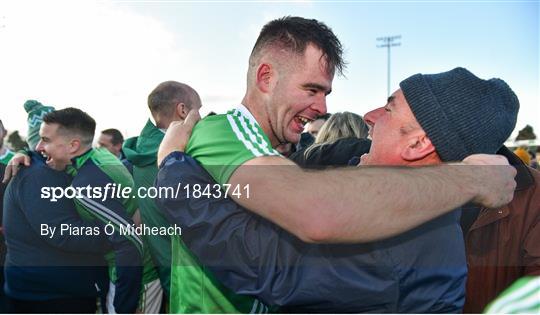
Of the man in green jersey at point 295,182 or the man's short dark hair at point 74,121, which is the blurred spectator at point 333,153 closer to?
the man in green jersey at point 295,182

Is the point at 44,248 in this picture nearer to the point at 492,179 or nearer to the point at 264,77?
the point at 264,77

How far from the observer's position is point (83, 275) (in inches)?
74.4

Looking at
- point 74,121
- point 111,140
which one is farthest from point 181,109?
point 111,140

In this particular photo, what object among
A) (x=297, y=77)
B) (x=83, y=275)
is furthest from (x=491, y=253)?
(x=83, y=275)

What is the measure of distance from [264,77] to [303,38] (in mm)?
135

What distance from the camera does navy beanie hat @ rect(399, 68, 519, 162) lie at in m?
0.86

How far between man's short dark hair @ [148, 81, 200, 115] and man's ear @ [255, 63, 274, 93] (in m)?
0.43

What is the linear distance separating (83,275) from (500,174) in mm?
1669

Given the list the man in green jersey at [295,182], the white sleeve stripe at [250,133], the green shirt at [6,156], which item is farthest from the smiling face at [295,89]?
the green shirt at [6,156]

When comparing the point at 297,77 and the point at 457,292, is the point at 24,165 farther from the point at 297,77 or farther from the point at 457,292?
the point at 457,292

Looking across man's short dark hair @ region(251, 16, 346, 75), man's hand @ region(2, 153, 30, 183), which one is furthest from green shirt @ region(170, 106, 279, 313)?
man's hand @ region(2, 153, 30, 183)

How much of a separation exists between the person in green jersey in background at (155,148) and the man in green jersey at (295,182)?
1.06ft

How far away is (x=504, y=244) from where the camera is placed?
1338 millimetres

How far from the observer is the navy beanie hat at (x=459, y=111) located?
0.86m
